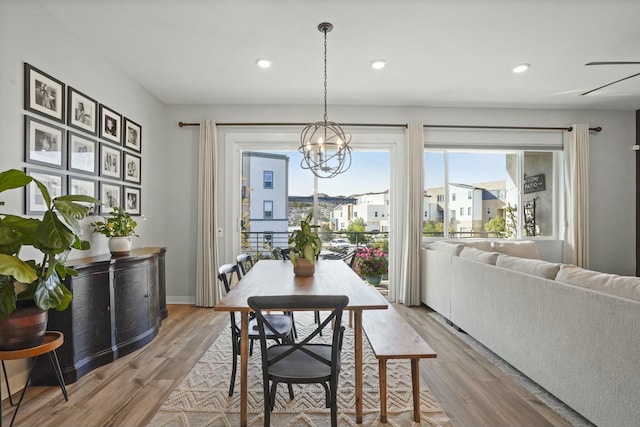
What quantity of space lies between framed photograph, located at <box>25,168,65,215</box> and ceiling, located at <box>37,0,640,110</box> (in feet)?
4.08

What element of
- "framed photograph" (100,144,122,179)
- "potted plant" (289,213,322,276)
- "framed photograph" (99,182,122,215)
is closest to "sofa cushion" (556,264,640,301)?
"potted plant" (289,213,322,276)

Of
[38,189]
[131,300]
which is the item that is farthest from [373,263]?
[38,189]

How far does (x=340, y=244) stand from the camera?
501 centimetres

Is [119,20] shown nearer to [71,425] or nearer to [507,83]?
[71,425]

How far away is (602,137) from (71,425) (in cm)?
659

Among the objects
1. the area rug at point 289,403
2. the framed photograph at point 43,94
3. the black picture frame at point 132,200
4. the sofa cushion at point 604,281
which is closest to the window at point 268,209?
the black picture frame at point 132,200

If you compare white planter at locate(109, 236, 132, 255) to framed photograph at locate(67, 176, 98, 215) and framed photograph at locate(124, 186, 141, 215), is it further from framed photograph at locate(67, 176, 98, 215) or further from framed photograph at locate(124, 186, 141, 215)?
framed photograph at locate(124, 186, 141, 215)

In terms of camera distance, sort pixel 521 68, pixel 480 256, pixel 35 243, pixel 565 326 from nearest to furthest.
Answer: pixel 35 243
pixel 565 326
pixel 480 256
pixel 521 68

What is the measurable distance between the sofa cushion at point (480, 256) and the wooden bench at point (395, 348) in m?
1.12

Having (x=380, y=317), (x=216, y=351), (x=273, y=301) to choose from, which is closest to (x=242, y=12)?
(x=273, y=301)

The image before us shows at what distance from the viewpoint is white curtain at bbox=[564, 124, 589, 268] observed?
185 inches

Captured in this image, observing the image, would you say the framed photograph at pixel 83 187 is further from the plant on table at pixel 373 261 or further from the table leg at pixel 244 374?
the plant on table at pixel 373 261

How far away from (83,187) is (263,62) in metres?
2.02

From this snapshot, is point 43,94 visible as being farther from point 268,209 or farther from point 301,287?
point 268,209
